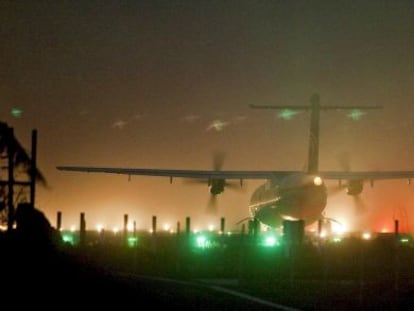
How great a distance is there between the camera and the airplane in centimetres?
4741

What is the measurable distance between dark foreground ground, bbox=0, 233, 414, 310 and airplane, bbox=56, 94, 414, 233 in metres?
10.6

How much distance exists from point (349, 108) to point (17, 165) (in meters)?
31.6

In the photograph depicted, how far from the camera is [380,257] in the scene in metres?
40.3

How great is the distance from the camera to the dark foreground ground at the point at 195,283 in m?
20.5

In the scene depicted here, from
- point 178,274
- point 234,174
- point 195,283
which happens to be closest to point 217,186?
point 234,174

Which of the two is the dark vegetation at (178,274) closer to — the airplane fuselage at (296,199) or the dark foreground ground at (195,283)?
the dark foreground ground at (195,283)

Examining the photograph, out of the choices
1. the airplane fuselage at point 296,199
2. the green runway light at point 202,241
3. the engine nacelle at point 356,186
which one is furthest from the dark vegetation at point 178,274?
the engine nacelle at point 356,186

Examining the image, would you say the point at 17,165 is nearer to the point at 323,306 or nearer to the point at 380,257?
the point at 323,306

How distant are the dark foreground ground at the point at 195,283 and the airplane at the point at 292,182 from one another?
10.6 meters

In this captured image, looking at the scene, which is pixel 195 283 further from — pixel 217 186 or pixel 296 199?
pixel 217 186

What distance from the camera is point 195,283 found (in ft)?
86.0

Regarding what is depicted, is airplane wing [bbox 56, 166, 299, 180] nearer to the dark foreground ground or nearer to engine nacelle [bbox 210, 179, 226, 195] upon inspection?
engine nacelle [bbox 210, 179, 226, 195]

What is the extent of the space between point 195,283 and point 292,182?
22262 millimetres

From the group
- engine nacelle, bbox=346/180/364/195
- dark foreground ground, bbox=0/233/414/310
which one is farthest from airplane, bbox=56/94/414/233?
dark foreground ground, bbox=0/233/414/310
